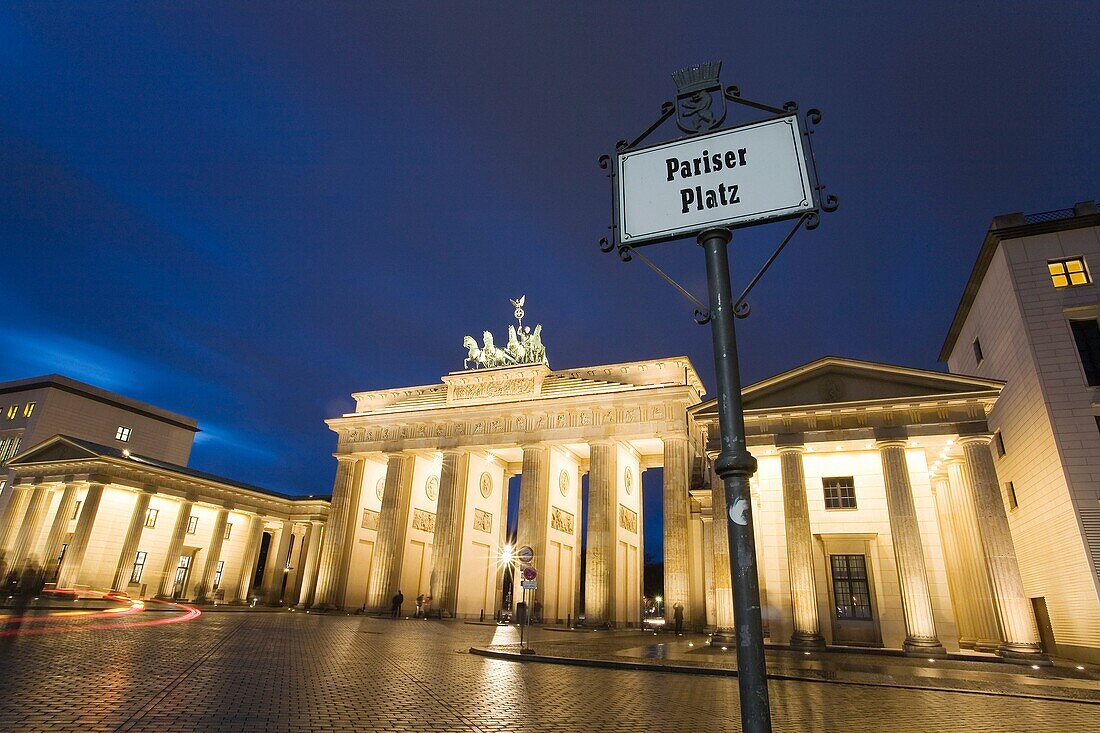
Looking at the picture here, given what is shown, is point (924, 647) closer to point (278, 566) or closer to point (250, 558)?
point (278, 566)

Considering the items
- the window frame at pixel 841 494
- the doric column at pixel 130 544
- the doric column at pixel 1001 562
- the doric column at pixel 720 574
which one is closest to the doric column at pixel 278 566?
the doric column at pixel 130 544

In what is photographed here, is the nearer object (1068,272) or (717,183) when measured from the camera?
(717,183)

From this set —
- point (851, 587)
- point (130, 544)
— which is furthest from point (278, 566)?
point (851, 587)

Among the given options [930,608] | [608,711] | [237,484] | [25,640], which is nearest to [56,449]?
[237,484]

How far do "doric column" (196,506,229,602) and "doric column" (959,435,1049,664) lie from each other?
58.4m

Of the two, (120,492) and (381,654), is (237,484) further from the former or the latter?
(381,654)

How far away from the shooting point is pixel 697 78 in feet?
16.0

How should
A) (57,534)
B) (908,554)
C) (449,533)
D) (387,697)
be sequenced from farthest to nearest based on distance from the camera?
(57,534) < (449,533) < (908,554) < (387,697)

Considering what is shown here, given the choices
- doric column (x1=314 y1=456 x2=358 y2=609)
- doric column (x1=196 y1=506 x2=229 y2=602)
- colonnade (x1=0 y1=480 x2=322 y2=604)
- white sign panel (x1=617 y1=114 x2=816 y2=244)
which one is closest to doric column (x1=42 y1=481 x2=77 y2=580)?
colonnade (x1=0 y1=480 x2=322 y2=604)

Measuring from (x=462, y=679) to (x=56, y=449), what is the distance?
2261 inches

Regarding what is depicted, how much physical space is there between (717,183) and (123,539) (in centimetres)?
6309

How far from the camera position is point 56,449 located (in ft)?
172

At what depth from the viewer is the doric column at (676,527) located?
36688 millimetres

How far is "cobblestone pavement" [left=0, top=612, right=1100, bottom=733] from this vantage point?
7.70 metres
